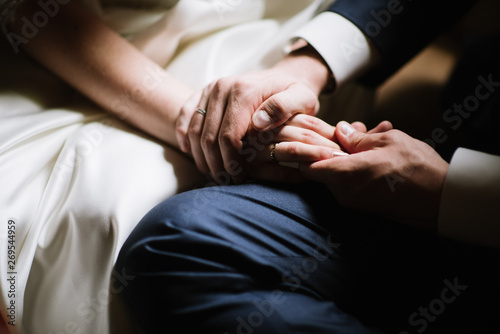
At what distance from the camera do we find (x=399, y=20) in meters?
0.78

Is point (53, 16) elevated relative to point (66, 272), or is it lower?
elevated

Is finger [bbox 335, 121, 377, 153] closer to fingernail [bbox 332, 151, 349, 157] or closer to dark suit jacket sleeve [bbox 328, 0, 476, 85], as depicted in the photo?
fingernail [bbox 332, 151, 349, 157]

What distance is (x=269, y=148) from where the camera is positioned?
0.63m

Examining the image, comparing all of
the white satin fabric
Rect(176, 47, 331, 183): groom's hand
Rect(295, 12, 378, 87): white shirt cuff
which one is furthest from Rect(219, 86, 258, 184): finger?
Rect(295, 12, 378, 87): white shirt cuff

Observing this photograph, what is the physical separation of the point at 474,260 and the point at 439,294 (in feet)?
0.25

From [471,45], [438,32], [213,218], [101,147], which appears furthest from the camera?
[471,45]

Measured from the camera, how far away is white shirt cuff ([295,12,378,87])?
0.75 metres

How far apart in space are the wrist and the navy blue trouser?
23cm

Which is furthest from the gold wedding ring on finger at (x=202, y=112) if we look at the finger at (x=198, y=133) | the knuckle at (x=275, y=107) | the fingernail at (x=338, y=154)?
the fingernail at (x=338, y=154)

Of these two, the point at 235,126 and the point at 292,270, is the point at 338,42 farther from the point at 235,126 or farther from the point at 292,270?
the point at 292,270

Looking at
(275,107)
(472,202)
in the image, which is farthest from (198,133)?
(472,202)

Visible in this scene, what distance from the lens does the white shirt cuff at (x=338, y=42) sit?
2.48 feet

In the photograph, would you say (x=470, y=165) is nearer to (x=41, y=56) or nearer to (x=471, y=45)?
(x=471, y=45)

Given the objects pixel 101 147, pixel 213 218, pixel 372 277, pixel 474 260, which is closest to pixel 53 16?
pixel 101 147
